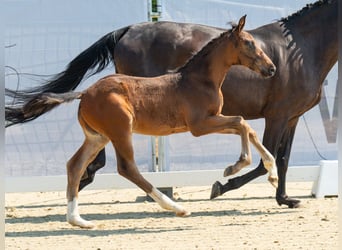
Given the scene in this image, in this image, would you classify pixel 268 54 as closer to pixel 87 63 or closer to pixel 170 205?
pixel 87 63

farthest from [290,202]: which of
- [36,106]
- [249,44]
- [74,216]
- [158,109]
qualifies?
[36,106]

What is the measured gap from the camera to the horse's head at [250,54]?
5730 millimetres

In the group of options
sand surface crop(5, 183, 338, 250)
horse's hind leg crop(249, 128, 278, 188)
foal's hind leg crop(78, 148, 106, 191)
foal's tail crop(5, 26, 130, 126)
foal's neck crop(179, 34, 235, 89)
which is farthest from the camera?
foal's tail crop(5, 26, 130, 126)

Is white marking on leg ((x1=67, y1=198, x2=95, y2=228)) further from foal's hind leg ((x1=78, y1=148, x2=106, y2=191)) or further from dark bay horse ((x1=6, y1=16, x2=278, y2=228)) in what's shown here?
foal's hind leg ((x1=78, y1=148, x2=106, y2=191))

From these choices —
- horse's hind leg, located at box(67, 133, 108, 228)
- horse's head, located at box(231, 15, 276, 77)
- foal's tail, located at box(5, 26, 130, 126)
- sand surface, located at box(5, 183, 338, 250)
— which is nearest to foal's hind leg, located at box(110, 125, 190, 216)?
horse's hind leg, located at box(67, 133, 108, 228)

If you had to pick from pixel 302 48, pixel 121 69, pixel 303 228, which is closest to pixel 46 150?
pixel 121 69

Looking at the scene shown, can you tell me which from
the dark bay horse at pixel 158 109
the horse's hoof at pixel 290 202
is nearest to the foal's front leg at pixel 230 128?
the dark bay horse at pixel 158 109

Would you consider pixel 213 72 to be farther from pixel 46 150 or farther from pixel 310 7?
pixel 46 150

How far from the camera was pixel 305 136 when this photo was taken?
8984mm

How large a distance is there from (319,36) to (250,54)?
1602mm

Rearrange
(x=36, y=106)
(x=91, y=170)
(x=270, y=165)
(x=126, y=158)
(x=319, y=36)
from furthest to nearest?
(x=319, y=36) < (x=91, y=170) < (x=36, y=106) < (x=126, y=158) < (x=270, y=165)

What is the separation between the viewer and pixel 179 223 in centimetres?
598

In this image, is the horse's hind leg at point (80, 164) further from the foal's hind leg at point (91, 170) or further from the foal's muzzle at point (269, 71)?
the foal's muzzle at point (269, 71)

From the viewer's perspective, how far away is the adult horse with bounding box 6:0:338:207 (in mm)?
6840
